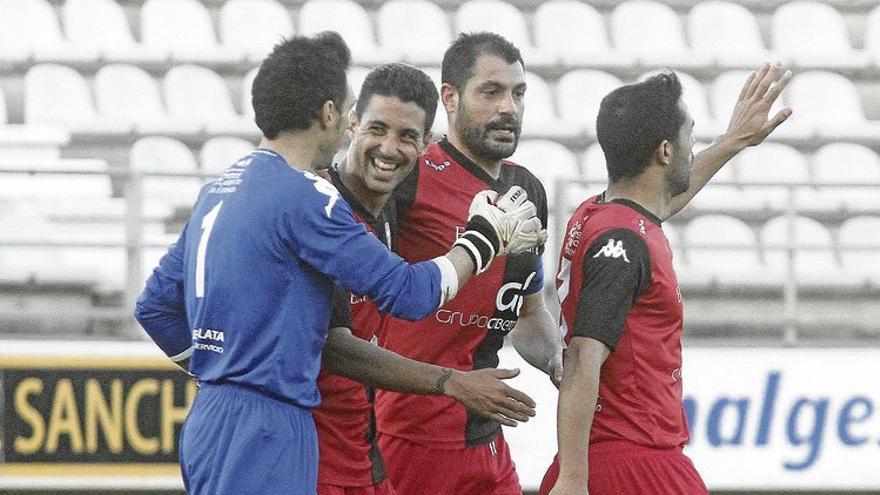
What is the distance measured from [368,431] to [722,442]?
15.0ft

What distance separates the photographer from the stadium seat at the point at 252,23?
11.2m

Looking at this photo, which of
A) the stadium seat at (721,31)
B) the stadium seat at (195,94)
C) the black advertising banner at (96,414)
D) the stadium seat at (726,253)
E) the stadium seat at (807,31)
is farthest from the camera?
the stadium seat at (807,31)

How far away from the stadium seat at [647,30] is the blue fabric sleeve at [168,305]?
7734 mm

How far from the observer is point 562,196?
834 cm

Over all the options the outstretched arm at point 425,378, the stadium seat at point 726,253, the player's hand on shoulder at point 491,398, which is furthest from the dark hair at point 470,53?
the stadium seat at point 726,253

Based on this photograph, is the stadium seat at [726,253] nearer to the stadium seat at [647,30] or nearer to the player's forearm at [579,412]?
the stadium seat at [647,30]

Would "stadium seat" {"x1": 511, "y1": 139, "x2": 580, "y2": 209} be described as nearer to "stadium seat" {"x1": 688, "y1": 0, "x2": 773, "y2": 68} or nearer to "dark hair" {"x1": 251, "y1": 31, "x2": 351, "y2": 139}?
"stadium seat" {"x1": 688, "y1": 0, "x2": 773, "y2": 68}

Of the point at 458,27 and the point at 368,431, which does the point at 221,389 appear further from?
the point at 458,27

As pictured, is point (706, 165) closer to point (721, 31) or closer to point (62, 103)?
point (62, 103)

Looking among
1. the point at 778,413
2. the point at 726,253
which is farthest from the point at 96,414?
the point at 726,253

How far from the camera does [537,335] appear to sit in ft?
16.3

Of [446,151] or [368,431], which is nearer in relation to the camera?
[368,431]

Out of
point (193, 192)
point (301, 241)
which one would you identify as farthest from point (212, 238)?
point (193, 192)

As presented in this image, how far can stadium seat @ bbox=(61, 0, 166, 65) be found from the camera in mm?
10914
